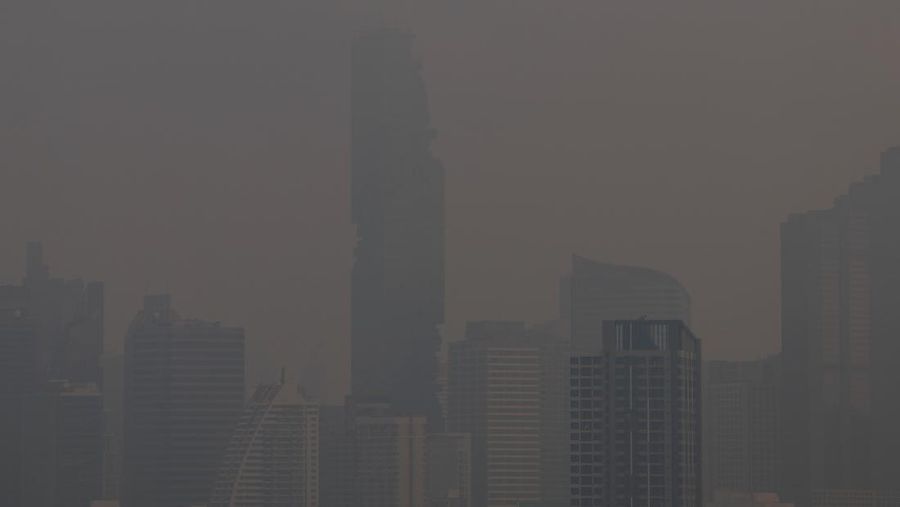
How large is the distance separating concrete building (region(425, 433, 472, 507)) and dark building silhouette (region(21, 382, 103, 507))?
2634 mm

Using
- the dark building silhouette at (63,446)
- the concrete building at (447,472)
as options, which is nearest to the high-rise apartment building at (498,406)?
the concrete building at (447,472)

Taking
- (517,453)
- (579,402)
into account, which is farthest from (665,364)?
(517,453)

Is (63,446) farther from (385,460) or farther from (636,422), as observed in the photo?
(636,422)

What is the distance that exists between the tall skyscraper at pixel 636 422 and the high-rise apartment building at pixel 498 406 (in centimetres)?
203

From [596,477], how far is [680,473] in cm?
53

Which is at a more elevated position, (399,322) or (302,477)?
(399,322)

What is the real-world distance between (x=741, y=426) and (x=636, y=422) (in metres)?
2.68

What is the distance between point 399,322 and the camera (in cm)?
1950

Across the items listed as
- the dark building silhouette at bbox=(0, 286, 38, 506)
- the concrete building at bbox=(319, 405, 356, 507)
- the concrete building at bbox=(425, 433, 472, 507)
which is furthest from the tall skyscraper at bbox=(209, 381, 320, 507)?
the dark building silhouette at bbox=(0, 286, 38, 506)

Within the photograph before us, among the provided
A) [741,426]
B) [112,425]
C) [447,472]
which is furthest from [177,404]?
[741,426]

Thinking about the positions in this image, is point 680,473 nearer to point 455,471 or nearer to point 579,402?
point 579,402

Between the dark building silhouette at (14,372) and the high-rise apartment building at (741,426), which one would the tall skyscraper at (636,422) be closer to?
the high-rise apartment building at (741,426)

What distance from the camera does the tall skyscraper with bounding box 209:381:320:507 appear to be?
17750 millimetres

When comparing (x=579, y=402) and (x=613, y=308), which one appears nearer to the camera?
(x=579, y=402)
